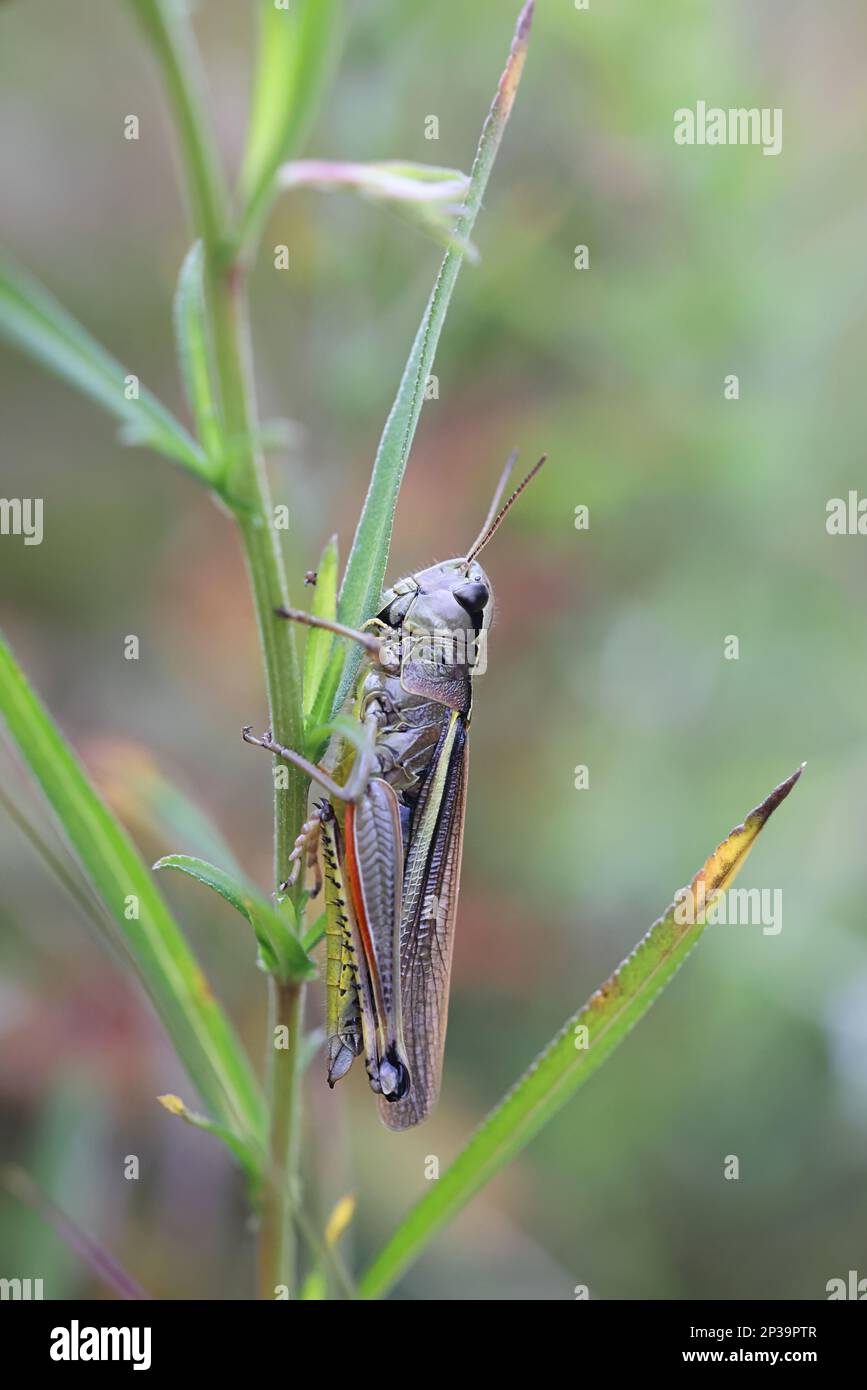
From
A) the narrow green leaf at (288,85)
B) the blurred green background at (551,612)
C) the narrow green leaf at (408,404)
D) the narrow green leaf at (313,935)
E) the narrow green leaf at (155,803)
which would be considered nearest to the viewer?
the narrow green leaf at (288,85)

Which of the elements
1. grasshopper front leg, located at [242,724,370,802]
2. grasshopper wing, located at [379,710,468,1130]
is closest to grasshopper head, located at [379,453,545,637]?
grasshopper wing, located at [379,710,468,1130]

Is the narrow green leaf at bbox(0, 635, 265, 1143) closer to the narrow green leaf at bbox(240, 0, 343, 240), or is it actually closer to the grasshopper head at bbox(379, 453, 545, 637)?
the narrow green leaf at bbox(240, 0, 343, 240)

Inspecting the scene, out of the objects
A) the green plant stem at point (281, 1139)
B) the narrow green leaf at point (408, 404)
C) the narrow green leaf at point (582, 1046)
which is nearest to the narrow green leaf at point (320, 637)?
the narrow green leaf at point (408, 404)

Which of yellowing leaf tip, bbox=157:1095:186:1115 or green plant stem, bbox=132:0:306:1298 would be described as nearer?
green plant stem, bbox=132:0:306:1298

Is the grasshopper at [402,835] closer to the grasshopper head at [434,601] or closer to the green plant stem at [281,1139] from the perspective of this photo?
the grasshopper head at [434,601]

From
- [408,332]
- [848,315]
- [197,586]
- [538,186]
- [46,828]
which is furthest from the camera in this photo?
[848,315]
